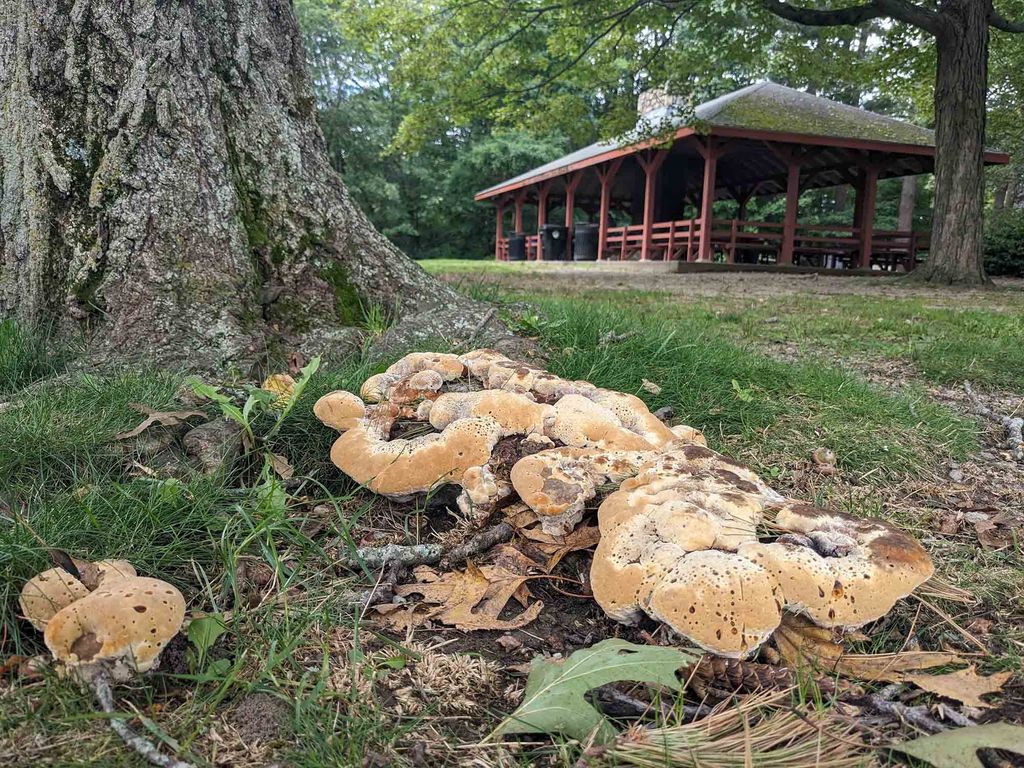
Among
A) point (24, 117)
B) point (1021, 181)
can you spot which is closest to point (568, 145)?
point (1021, 181)

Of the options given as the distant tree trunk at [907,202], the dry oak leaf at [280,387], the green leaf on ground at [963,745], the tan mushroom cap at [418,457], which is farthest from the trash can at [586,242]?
the green leaf on ground at [963,745]

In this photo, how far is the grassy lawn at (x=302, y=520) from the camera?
3.39ft

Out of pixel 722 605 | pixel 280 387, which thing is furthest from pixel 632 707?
pixel 280 387

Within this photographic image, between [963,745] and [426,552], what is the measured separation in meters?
1.10

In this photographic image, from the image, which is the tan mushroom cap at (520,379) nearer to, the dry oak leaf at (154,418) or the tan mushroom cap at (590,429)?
the tan mushroom cap at (590,429)

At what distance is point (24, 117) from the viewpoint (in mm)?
2494

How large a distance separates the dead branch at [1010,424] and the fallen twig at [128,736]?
3.00 m

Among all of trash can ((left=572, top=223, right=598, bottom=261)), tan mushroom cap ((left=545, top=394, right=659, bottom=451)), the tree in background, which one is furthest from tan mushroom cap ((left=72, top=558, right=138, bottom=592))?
trash can ((left=572, top=223, right=598, bottom=261))

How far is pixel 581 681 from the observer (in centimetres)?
111

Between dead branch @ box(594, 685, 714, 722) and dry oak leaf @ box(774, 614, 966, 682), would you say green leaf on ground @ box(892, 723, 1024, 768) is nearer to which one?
dry oak leaf @ box(774, 614, 966, 682)

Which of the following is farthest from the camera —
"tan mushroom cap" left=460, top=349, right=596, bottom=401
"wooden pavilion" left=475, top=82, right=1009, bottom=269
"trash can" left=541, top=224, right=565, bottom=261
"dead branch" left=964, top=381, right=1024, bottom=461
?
"trash can" left=541, top=224, right=565, bottom=261

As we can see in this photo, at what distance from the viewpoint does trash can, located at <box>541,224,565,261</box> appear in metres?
22.5

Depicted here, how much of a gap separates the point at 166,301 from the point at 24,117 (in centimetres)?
90

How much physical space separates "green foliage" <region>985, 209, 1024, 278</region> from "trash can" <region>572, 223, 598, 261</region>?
10.5 m
